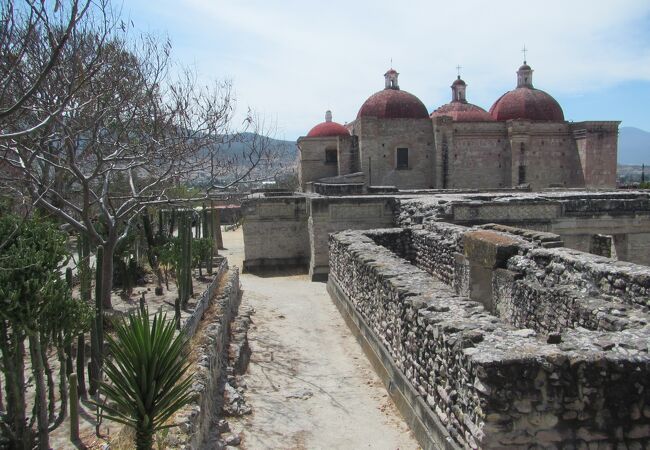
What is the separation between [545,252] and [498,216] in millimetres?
6369

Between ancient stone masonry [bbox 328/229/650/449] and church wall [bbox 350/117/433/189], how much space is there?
1953 centimetres

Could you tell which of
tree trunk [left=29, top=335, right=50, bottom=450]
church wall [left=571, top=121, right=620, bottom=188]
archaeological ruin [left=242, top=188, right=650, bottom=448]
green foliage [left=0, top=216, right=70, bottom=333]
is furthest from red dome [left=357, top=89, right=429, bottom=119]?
tree trunk [left=29, top=335, right=50, bottom=450]

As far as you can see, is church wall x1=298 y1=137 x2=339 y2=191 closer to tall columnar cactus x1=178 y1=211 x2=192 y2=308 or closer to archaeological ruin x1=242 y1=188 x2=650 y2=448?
archaeological ruin x1=242 y1=188 x2=650 y2=448

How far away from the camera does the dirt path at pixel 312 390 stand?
5734 mm

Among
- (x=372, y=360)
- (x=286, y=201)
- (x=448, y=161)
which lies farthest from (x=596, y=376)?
(x=448, y=161)

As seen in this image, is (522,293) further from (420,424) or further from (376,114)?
(376,114)

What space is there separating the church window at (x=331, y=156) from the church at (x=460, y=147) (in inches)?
2.3

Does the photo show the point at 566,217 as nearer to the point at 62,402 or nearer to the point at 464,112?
the point at 62,402

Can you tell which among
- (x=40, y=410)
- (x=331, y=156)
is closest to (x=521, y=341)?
(x=40, y=410)

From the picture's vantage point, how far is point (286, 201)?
1675cm

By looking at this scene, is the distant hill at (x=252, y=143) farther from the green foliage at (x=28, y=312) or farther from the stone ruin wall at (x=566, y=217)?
the green foliage at (x=28, y=312)

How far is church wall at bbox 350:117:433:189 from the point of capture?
92.7ft

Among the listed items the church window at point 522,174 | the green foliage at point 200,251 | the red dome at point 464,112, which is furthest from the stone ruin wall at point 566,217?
the red dome at point 464,112

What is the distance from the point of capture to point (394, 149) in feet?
94.4
